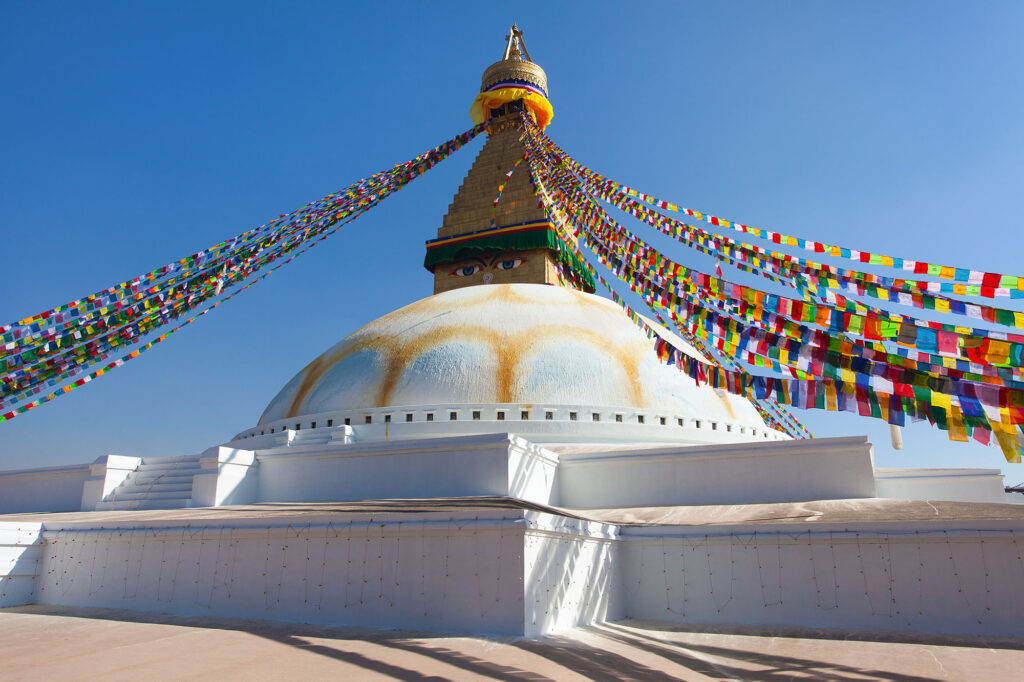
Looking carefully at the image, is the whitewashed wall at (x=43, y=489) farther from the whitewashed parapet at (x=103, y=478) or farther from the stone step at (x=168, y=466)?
the stone step at (x=168, y=466)

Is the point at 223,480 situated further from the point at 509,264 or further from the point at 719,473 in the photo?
the point at 509,264

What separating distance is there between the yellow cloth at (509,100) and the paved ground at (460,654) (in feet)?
53.7

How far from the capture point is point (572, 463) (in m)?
8.88

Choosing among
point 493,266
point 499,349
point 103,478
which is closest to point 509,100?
point 493,266

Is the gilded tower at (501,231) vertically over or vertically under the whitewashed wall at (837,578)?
over

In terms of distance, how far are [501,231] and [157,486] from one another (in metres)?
9.47

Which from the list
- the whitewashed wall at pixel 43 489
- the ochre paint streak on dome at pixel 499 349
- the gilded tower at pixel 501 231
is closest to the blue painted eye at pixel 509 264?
the gilded tower at pixel 501 231

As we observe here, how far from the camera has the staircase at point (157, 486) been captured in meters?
8.95

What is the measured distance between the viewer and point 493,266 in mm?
16391

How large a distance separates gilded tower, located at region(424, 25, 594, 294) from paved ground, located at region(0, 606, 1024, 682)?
11.3 meters

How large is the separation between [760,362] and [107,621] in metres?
5.62

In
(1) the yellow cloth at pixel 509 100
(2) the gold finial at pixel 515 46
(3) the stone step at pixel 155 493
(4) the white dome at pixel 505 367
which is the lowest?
(3) the stone step at pixel 155 493

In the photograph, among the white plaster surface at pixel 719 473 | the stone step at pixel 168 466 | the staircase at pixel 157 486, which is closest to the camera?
the white plaster surface at pixel 719 473

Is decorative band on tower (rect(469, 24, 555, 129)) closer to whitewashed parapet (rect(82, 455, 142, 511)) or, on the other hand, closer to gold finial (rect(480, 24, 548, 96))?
gold finial (rect(480, 24, 548, 96))
